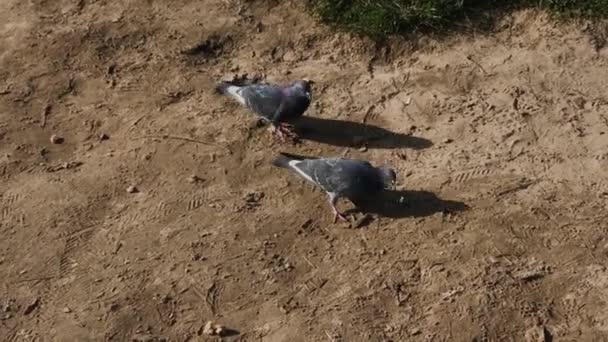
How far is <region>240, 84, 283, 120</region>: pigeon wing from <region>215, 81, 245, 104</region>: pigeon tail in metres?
0.12

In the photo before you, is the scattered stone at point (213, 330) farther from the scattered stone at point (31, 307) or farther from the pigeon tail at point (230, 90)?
the pigeon tail at point (230, 90)

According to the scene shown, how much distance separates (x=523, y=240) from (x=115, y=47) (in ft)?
13.6

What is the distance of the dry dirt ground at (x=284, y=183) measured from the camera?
593cm

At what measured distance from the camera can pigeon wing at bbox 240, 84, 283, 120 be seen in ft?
23.0

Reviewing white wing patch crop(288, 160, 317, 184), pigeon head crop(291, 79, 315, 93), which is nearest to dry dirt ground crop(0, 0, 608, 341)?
white wing patch crop(288, 160, 317, 184)

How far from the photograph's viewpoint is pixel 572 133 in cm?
713

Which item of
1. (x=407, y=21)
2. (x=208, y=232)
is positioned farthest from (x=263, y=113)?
(x=407, y=21)

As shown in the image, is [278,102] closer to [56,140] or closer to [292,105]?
[292,105]

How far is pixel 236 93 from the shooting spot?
729cm

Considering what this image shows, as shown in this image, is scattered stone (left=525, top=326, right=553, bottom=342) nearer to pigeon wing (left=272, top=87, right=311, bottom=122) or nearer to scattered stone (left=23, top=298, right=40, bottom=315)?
pigeon wing (left=272, top=87, right=311, bottom=122)

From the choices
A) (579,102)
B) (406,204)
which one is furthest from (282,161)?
(579,102)

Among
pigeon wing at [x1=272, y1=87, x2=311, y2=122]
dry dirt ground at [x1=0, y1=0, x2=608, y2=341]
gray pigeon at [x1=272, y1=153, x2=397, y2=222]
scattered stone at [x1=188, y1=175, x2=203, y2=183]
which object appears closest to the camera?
dry dirt ground at [x1=0, y1=0, x2=608, y2=341]

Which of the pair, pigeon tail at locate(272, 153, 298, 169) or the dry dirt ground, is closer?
the dry dirt ground

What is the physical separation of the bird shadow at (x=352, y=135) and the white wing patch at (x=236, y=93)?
52 cm
